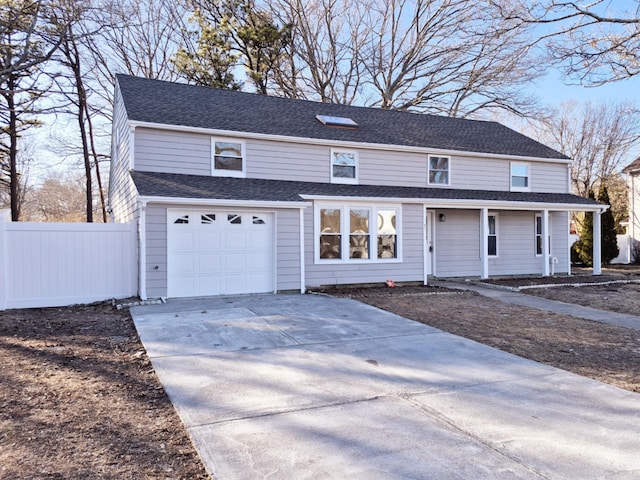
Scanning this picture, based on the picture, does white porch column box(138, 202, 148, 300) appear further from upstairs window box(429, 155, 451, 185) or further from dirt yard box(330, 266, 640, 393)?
upstairs window box(429, 155, 451, 185)

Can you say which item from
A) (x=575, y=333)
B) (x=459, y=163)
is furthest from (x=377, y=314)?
(x=459, y=163)

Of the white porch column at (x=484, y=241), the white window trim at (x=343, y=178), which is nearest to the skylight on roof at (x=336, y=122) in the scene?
the white window trim at (x=343, y=178)

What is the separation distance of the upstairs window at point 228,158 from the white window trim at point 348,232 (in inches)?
90.9

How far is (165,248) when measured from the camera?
9.72 meters

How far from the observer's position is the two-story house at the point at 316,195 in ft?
33.4

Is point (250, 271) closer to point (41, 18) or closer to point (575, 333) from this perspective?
point (575, 333)

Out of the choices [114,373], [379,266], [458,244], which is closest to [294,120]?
[379,266]

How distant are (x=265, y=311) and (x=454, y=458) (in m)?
5.69

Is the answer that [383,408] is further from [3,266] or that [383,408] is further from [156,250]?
[3,266]

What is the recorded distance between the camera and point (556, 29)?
1089 centimetres

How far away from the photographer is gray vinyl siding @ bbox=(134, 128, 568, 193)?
11086 mm

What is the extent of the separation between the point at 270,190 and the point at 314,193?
1131 mm

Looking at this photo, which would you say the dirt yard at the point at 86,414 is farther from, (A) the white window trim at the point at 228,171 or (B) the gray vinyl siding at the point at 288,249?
(A) the white window trim at the point at 228,171

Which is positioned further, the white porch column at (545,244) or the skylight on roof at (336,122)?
the white porch column at (545,244)
